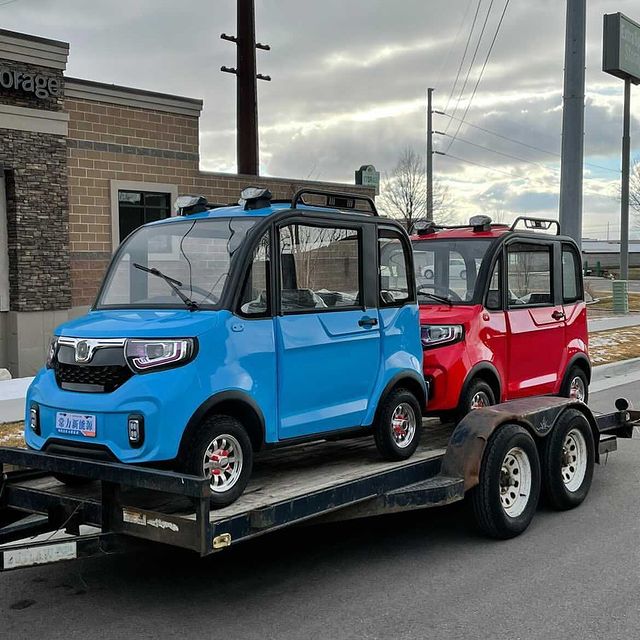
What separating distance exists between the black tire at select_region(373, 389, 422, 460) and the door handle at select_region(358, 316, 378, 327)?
0.52m

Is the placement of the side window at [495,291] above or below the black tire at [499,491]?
above

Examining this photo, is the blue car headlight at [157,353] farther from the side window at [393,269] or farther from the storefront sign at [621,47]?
the storefront sign at [621,47]

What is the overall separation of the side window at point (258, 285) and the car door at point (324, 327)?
98 millimetres

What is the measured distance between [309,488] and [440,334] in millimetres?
2510

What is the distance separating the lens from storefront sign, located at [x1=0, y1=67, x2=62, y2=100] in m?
16.8

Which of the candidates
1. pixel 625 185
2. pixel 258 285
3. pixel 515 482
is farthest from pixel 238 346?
pixel 625 185

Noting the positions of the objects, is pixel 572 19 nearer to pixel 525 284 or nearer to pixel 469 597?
pixel 525 284

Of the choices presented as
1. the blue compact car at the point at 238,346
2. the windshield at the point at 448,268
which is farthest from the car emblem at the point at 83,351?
the windshield at the point at 448,268

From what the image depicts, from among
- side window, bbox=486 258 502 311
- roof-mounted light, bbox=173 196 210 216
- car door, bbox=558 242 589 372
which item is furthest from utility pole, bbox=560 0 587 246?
roof-mounted light, bbox=173 196 210 216

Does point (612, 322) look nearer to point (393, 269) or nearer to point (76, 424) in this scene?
point (393, 269)

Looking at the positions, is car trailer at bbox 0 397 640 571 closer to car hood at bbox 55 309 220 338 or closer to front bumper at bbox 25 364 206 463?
front bumper at bbox 25 364 206 463

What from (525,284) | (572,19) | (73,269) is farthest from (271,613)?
(73,269)

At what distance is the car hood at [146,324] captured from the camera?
16.2ft

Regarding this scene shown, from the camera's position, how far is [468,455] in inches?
233
